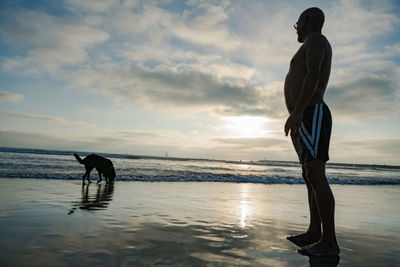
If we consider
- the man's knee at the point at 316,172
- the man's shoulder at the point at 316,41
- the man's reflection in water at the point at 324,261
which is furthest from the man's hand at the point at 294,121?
the man's reflection in water at the point at 324,261

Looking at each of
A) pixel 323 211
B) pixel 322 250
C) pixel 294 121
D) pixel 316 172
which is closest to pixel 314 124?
pixel 294 121

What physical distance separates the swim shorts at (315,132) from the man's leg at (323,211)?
97 mm

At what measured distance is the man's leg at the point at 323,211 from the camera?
8.27 ft

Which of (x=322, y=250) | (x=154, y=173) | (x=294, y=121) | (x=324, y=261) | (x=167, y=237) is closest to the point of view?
(x=324, y=261)

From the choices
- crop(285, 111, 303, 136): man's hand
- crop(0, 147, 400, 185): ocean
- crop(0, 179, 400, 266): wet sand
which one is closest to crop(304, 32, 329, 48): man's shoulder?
crop(285, 111, 303, 136): man's hand

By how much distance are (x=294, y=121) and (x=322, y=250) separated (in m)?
1.33

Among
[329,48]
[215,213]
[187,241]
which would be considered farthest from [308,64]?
[215,213]

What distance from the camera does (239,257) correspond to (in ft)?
7.57

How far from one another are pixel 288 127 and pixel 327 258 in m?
1.35

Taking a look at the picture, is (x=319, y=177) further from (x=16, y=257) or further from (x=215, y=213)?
(x=16, y=257)

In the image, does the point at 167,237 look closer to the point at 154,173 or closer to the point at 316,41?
the point at 316,41

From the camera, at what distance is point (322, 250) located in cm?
250

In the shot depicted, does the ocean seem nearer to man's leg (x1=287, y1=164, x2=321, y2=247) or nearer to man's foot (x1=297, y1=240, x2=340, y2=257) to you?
man's leg (x1=287, y1=164, x2=321, y2=247)

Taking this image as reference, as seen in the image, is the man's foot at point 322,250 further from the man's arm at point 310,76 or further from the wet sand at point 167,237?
the man's arm at point 310,76
